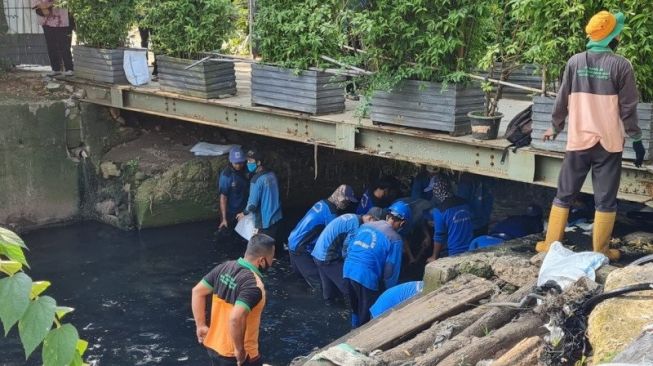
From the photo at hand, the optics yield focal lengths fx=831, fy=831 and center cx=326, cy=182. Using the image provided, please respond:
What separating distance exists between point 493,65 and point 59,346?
7573 mm

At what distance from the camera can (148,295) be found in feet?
36.5

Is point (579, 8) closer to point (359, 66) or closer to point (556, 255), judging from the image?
point (556, 255)

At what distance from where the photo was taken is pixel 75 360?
1998 millimetres

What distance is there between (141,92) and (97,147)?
210 centimetres

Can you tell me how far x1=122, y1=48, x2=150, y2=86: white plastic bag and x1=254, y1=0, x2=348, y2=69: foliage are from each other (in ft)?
11.2

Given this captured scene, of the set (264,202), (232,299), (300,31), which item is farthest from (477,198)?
(232,299)

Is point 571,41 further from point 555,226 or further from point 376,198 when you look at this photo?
point 376,198

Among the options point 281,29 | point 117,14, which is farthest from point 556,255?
point 117,14

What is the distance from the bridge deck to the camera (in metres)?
8.15

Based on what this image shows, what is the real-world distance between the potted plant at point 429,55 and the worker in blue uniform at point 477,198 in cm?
310

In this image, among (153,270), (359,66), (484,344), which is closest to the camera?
(484,344)

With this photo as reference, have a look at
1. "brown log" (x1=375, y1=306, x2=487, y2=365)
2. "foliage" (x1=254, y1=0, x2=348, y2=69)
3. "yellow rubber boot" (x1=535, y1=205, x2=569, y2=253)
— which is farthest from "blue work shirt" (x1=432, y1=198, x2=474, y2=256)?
"brown log" (x1=375, y1=306, x2=487, y2=365)

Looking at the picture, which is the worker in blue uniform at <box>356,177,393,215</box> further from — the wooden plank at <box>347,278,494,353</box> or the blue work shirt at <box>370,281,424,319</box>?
the wooden plank at <box>347,278,494,353</box>

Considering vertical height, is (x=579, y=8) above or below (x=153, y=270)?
above
